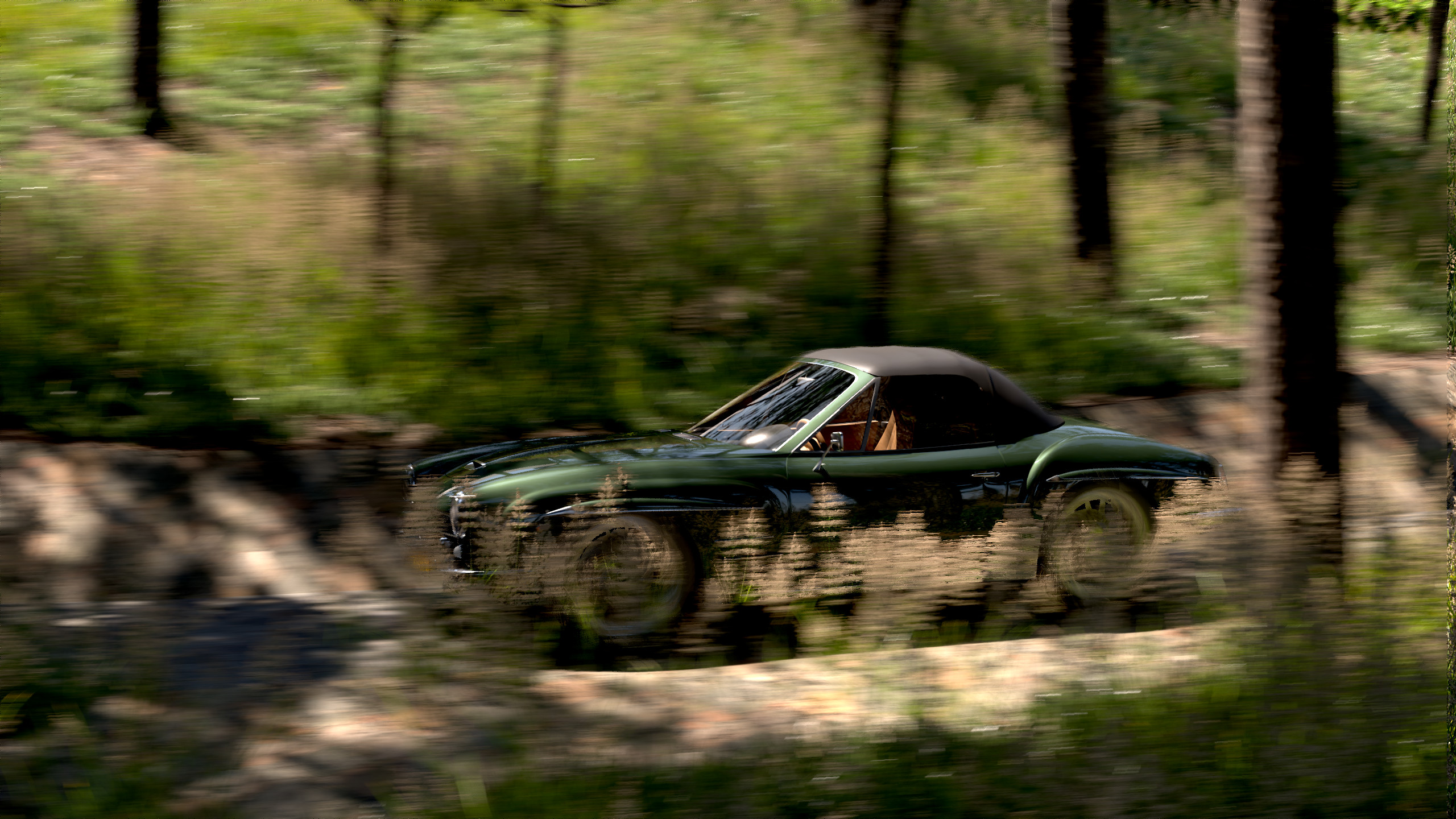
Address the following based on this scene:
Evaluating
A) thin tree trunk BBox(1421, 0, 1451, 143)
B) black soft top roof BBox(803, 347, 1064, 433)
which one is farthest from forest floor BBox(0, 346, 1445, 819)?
thin tree trunk BBox(1421, 0, 1451, 143)

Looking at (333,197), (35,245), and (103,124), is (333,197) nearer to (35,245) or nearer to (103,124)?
(35,245)

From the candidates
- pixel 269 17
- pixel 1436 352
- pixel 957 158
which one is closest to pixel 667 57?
pixel 957 158

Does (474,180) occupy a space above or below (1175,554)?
above

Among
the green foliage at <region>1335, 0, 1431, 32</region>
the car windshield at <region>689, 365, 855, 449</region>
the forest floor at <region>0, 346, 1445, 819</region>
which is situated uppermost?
the green foliage at <region>1335, 0, 1431, 32</region>

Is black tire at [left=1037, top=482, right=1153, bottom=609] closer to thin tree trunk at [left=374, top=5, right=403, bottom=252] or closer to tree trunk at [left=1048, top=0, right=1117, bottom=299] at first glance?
tree trunk at [left=1048, top=0, right=1117, bottom=299]

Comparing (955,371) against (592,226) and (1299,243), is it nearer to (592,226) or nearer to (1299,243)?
(1299,243)

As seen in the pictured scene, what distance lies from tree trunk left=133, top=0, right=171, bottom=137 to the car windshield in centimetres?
827

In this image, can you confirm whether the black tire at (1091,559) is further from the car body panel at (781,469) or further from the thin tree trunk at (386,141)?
the thin tree trunk at (386,141)

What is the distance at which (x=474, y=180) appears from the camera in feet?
33.9

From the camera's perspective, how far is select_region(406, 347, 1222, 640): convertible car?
15.7 ft

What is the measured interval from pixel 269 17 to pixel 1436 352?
13576 millimetres

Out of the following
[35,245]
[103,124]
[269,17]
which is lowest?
[35,245]

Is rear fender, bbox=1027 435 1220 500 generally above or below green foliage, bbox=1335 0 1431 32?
below

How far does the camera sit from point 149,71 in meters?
11.9
